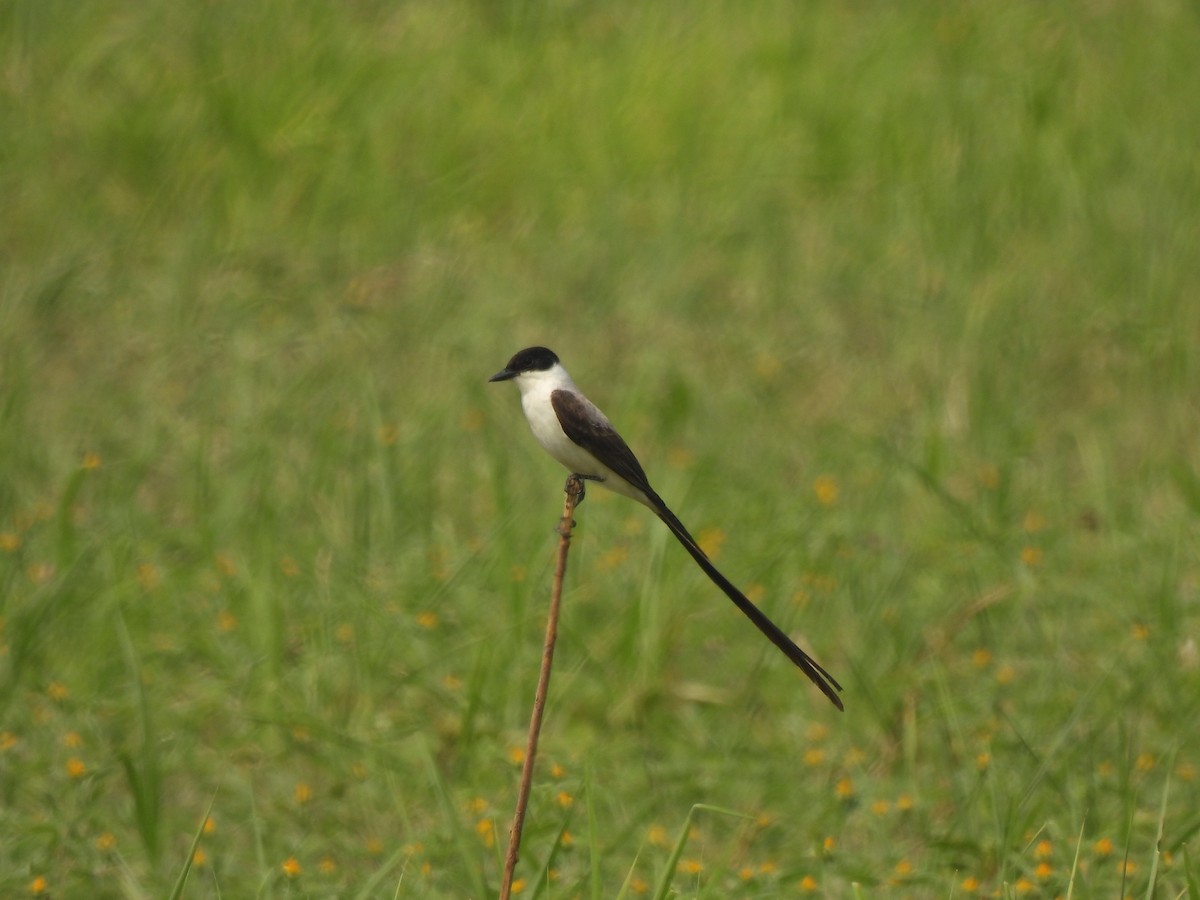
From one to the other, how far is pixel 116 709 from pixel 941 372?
3.76 meters

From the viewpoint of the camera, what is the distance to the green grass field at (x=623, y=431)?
3936mm

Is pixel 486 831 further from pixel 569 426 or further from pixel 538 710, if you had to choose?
pixel 538 710

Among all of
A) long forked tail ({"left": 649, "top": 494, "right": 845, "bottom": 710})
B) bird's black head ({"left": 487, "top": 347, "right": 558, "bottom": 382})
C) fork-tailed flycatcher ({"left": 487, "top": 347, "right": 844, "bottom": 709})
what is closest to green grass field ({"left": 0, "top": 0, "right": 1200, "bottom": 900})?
long forked tail ({"left": 649, "top": 494, "right": 845, "bottom": 710})

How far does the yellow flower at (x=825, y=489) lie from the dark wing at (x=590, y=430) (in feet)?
8.04

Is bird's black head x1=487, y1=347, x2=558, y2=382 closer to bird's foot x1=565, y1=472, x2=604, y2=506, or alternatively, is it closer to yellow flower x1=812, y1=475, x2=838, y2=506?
bird's foot x1=565, y1=472, x2=604, y2=506

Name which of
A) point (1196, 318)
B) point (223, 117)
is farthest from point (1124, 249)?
point (223, 117)

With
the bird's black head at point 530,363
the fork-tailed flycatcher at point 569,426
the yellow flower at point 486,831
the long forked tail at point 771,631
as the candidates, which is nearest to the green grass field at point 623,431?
the yellow flower at point 486,831

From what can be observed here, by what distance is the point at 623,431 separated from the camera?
5.94 m

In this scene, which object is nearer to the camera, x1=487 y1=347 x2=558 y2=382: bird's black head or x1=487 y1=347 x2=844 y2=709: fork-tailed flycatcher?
x1=487 y1=347 x2=844 y2=709: fork-tailed flycatcher

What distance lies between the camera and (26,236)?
23.9 ft

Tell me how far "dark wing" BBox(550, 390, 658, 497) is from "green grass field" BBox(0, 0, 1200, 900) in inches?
30.3

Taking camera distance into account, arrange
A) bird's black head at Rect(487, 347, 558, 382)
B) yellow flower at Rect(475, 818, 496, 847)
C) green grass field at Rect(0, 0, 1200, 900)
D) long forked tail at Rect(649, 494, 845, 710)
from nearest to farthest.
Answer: long forked tail at Rect(649, 494, 845, 710) < bird's black head at Rect(487, 347, 558, 382) < yellow flower at Rect(475, 818, 496, 847) < green grass field at Rect(0, 0, 1200, 900)

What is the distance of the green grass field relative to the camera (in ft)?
12.9

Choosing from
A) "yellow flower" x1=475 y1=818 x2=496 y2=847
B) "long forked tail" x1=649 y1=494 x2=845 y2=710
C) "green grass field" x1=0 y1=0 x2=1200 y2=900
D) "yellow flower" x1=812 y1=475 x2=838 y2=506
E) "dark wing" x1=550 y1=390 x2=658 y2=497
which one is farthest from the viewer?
"yellow flower" x1=812 y1=475 x2=838 y2=506
